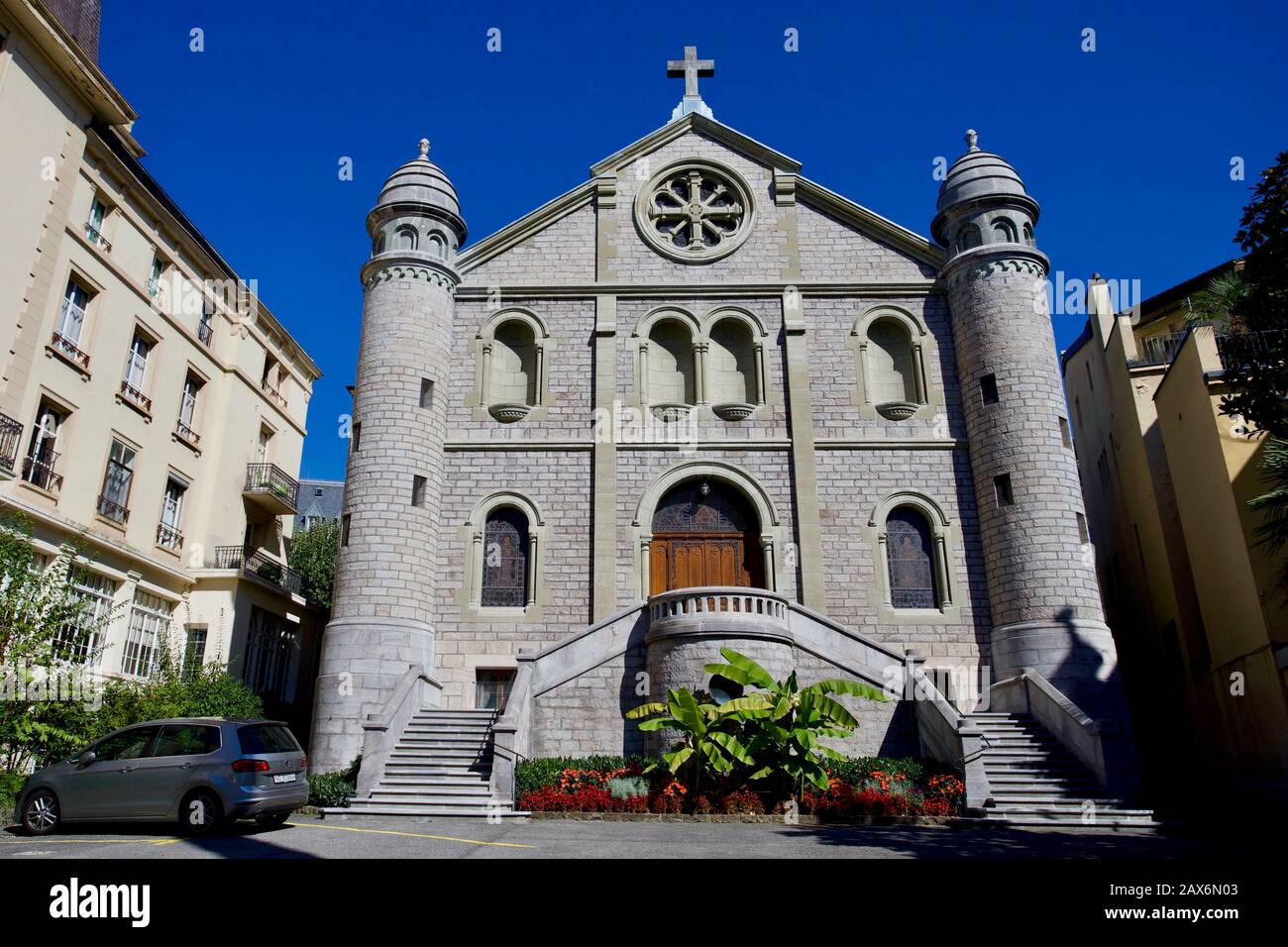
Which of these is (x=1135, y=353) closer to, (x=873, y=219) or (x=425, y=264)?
(x=873, y=219)

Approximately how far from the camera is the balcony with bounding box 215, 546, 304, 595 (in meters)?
25.0

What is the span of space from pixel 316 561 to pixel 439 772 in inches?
734

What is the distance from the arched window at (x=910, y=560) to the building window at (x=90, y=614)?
55.2ft

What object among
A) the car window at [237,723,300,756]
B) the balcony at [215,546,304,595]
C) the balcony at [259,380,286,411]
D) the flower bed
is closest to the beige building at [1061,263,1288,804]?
the flower bed

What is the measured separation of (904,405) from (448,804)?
1401 centimetres

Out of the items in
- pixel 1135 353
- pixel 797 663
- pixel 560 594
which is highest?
pixel 1135 353

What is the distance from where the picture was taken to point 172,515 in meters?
23.8

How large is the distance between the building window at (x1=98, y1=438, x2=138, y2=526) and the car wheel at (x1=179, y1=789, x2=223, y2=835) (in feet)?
38.6

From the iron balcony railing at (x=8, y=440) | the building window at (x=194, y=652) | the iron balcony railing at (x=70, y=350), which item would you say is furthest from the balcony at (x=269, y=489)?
the iron balcony railing at (x=8, y=440)

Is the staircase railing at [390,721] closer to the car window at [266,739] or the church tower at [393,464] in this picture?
the church tower at [393,464]

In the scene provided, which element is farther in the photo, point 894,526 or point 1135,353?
point 1135,353
